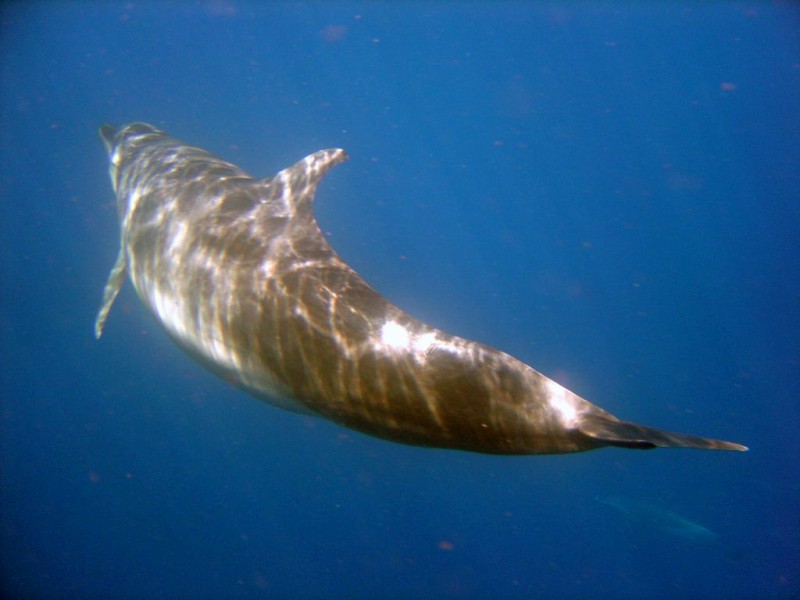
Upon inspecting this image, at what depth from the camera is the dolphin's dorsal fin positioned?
5.43 m

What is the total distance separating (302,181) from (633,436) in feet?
13.0

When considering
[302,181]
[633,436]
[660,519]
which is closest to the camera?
[633,436]

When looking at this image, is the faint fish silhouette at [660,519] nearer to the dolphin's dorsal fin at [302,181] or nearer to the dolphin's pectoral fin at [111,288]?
the dolphin's dorsal fin at [302,181]

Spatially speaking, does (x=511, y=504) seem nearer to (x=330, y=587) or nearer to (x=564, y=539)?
(x=564, y=539)

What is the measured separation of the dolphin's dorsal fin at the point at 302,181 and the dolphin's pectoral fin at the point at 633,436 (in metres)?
3.40

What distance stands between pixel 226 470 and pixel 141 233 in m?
17.8

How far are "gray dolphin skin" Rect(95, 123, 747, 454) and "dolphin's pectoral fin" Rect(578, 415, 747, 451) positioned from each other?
0.04 feet

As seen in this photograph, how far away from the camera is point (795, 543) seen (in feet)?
87.6

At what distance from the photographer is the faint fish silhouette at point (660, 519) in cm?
2105

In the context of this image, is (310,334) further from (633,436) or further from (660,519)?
(660,519)

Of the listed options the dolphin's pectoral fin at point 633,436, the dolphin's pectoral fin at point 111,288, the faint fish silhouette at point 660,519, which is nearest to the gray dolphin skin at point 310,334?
the dolphin's pectoral fin at point 633,436

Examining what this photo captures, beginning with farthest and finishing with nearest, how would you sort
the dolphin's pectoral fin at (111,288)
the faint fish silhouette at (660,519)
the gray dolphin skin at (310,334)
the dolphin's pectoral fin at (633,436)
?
the faint fish silhouette at (660,519), the dolphin's pectoral fin at (111,288), the gray dolphin skin at (310,334), the dolphin's pectoral fin at (633,436)

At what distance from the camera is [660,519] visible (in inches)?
873

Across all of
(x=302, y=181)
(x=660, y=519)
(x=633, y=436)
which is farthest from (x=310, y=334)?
(x=660, y=519)
